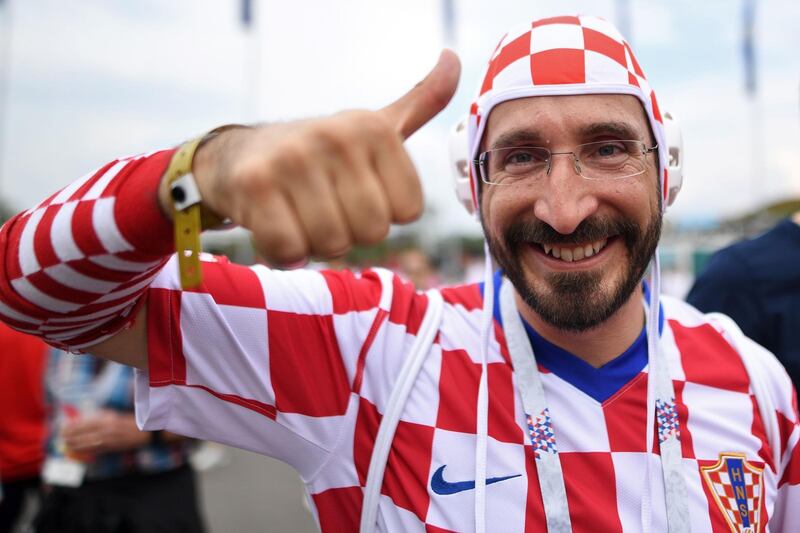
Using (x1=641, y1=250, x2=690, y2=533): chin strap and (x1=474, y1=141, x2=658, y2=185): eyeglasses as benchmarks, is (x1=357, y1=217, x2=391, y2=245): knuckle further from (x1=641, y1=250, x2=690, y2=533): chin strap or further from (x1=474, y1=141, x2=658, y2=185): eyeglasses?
(x1=641, y1=250, x2=690, y2=533): chin strap

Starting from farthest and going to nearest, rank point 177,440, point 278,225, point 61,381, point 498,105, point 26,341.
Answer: point 26,341, point 61,381, point 177,440, point 498,105, point 278,225

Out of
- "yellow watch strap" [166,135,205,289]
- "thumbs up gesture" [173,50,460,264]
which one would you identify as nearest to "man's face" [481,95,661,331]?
"thumbs up gesture" [173,50,460,264]

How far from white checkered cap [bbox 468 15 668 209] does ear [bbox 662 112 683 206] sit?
153mm

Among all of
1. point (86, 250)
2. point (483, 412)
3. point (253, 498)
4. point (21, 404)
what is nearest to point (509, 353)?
point (483, 412)

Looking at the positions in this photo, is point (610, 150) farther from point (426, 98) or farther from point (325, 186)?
point (325, 186)

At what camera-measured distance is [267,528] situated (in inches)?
163

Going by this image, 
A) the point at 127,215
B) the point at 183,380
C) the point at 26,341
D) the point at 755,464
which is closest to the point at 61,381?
the point at 26,341

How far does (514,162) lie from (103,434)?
1.96 metres

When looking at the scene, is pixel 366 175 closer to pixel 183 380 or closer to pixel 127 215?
pixel 127 215

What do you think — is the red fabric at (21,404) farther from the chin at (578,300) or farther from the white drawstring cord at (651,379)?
the white drawstring cord at (651,379)

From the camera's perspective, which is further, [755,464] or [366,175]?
[755,464]

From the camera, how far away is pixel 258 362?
4.08ft

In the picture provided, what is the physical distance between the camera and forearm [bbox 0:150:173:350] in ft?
3.07

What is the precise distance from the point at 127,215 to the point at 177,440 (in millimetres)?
1872
